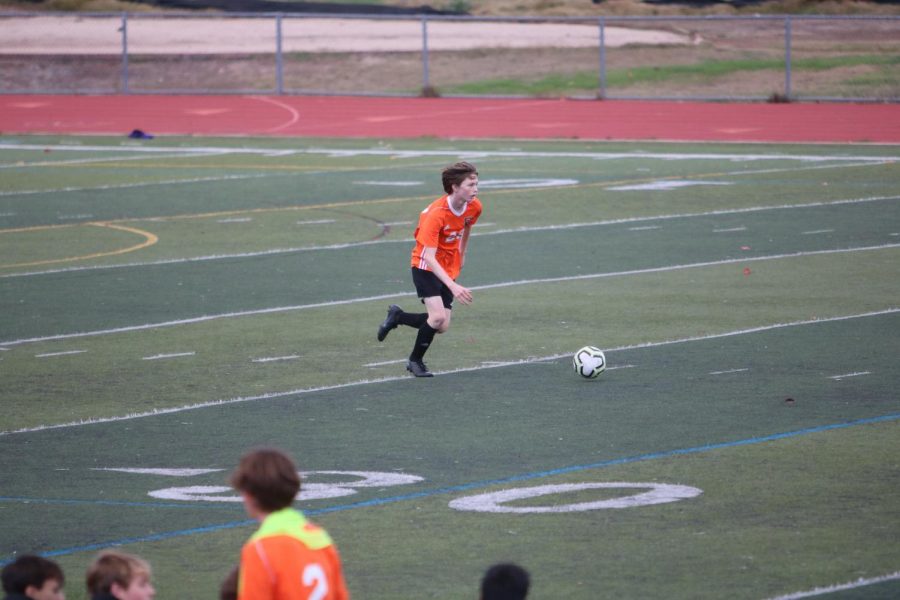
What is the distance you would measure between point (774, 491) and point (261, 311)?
861 centimetres

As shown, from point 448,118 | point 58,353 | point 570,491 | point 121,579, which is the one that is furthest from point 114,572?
point 448,118

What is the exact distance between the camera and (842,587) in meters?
8.60

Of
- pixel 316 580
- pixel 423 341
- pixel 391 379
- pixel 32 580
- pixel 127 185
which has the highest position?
pixel 316 580

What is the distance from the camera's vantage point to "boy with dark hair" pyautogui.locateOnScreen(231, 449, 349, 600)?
593cm

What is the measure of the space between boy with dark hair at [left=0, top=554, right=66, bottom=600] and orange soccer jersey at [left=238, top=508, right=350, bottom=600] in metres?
0.78

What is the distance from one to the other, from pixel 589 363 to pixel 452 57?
4405cm

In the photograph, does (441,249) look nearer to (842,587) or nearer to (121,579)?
(842,587)

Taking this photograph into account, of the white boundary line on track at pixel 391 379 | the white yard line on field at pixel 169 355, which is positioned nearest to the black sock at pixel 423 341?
the white boundary line on track at pixel 391 379

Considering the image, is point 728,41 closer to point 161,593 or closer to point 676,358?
point 676,358

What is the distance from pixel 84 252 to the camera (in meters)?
23.0

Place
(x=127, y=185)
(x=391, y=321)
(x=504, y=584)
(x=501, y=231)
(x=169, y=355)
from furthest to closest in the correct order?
1. (x=127, y=185)
2. (x=501, y=231)
3. (x=169, y=355)
4. (x=391, y=321)
5. (x=504, y=584)

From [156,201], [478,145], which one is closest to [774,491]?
[156,201]

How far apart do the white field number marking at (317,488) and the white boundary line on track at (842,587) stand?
3.16m

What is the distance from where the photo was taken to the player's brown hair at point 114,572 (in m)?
6.19
